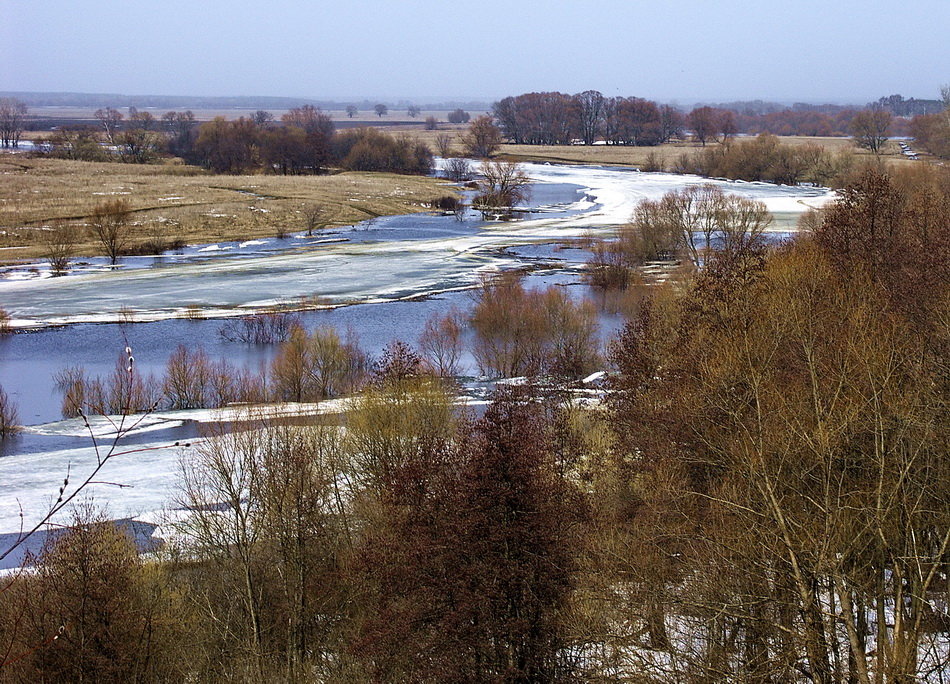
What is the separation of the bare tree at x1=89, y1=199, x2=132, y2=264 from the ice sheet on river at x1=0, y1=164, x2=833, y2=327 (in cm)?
317

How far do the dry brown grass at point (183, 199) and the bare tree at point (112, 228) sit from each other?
0.81 metres

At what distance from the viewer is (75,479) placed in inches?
749

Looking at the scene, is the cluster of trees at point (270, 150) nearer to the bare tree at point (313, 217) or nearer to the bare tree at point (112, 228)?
the bare tree at point (313, 217)

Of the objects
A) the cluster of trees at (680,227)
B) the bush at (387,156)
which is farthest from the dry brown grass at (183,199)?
the cluster of trees at (680,227)

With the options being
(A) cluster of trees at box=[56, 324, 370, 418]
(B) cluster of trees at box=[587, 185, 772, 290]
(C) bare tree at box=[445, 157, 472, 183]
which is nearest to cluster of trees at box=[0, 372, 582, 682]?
(A) cluster of trees at box=[56, 324, 370, 418]

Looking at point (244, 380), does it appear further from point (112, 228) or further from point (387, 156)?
point (387, 156)

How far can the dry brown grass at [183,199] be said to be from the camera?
52.1m

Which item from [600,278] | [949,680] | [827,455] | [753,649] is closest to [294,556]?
[753,649]

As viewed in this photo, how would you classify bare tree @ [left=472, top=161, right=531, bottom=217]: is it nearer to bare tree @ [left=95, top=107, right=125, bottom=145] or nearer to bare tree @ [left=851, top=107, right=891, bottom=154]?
bare tree @ [left=851, top=107, right=891, bottom=154]

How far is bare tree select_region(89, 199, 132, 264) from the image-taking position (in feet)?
151

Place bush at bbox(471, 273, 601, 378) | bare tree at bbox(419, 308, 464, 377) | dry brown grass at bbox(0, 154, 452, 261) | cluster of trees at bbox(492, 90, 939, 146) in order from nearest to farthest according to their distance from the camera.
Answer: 1. bare tree at bbox(419, 308, 464, 377)
2. bush at bbox(471, 273, 601, 378)
3. dry brown grass at bbox(0, 154, 452, 261)
4. cluster of trees at bbox(492, 90, 939, 146)

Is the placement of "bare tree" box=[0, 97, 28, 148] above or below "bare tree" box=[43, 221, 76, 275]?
above

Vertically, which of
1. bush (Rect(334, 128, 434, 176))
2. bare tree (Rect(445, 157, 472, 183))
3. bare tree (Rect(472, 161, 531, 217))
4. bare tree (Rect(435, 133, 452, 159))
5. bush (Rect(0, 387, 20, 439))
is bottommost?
bush (Rect(0, 387, 20, 439))

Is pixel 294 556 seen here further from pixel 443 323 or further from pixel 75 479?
pixel 443 323
